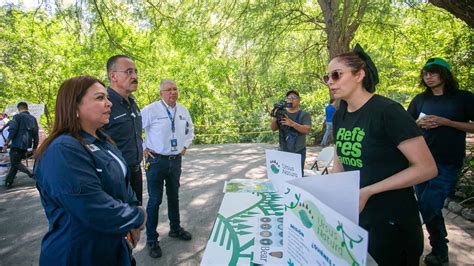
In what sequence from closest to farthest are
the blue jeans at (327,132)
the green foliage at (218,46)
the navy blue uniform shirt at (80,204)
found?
the navy blue uniform shirt at (80,204) → the green foliage at (218,46) → the blue jeans at (327,132)

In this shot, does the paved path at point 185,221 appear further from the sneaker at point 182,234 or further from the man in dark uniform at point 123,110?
the man in dark uniform at point 123,110

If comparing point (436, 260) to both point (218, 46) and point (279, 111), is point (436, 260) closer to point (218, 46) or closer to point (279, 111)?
point (279, 111)

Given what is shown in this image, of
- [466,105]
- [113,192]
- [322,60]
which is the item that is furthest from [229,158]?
[113,192]

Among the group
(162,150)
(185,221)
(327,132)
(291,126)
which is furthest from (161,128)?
(327,132)

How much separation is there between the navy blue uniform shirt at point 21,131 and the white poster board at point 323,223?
6934mm

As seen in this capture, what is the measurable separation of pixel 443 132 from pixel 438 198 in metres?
0.58

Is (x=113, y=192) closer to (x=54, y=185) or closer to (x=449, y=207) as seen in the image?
(x=54, y=185)

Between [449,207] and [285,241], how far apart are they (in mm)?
3964

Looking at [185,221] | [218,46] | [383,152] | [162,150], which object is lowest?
[185,221]

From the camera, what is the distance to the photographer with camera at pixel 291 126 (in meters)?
3.88

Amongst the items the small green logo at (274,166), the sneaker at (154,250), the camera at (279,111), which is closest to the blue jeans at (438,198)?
the small green logo at (274,166)

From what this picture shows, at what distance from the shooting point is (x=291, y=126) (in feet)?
12.6

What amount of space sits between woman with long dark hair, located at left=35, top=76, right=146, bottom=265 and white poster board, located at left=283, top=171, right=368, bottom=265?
2.73 ft

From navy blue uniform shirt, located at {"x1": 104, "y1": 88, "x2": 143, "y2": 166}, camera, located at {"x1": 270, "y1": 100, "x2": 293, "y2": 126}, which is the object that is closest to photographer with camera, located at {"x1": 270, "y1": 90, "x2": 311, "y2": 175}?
camera, located at {"x1": 270, "y1": 100, "x2": 293, "y2": 126}
